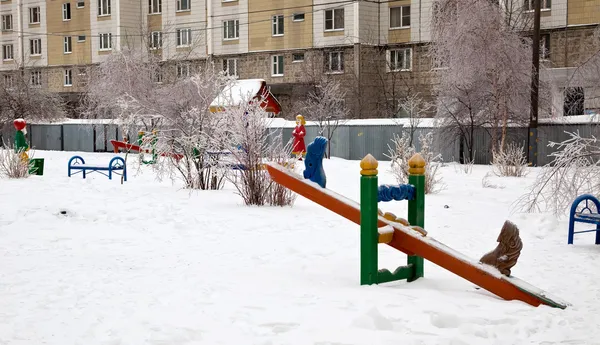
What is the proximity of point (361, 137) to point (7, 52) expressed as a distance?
4025 cm

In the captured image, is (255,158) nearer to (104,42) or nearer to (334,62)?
(334,62)

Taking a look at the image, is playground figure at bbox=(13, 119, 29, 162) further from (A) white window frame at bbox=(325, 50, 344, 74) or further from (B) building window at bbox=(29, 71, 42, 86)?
(B) building window at bbox=(29, 71, 42, 86)

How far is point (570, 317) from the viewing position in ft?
19.4

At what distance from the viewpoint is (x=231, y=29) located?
48750mm

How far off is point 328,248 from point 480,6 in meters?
18.1

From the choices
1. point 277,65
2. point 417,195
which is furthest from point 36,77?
point 417,195

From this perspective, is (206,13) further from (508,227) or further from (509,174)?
(508,227)

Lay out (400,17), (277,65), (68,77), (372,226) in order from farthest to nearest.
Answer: (68,77)
(277,65)
(400,17)
(372,226)

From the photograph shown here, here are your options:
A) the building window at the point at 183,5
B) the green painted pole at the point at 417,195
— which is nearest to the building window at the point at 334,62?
the building window at the point at 183,5

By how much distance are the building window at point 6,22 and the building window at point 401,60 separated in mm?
34235

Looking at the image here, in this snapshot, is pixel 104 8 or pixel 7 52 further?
pixel 7 52

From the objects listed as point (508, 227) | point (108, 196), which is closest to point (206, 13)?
point (108, 196)

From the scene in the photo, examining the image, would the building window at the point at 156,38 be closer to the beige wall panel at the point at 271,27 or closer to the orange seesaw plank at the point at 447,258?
the beige wall panel at the point at 271,27

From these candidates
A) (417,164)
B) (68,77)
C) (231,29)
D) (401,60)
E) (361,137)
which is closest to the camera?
(417,164)
